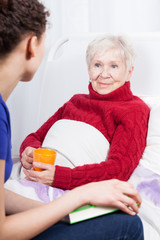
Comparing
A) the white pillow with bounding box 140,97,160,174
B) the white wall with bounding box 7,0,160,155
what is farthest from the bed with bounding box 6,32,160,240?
the white wall with bounding box 7,0,160,155

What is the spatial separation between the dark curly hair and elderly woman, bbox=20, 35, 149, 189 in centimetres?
58

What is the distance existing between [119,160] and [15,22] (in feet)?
2.55

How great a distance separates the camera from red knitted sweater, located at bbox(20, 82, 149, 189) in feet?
4.62

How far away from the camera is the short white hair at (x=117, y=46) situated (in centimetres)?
167

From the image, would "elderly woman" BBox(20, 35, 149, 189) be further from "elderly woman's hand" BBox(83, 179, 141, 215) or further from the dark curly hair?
the dark curly hair

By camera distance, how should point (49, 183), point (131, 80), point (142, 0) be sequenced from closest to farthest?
point (49, 183)
point (131, 80)
point (142, 0)

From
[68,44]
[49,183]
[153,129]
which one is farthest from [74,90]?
[49,183]

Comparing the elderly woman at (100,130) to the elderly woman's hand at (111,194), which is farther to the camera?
the elderly woman at (100,130)

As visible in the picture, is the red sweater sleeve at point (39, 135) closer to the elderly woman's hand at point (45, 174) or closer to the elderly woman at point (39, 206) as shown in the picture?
the elderly woman's hand at point (45, 174)

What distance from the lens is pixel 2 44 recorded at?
0.85m

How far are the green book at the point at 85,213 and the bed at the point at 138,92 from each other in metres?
0.33

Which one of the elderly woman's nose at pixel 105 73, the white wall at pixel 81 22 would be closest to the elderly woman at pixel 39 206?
the elderly woman's nose at pixel 105 73

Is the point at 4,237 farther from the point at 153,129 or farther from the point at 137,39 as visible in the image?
the point at 137,39

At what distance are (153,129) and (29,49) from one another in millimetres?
832
